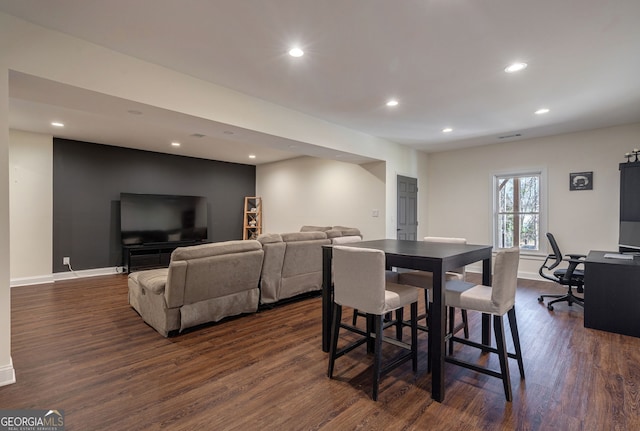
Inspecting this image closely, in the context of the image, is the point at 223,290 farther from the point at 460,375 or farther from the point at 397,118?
the point at 397,118

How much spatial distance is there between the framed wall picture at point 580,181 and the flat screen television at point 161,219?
24.1 ft

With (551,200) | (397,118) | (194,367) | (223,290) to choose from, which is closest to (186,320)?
(223,290)

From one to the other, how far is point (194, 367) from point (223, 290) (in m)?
1.04

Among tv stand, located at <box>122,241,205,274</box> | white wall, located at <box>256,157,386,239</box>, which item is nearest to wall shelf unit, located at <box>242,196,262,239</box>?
white wall, located at <box>256,157,386,239</box>

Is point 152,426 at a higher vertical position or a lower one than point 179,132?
lower

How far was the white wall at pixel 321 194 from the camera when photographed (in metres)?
6.00

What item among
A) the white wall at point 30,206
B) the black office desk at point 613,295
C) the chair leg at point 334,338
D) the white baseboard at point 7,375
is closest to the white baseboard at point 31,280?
the white wall at point 30,206

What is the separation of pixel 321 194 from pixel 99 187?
449 cm

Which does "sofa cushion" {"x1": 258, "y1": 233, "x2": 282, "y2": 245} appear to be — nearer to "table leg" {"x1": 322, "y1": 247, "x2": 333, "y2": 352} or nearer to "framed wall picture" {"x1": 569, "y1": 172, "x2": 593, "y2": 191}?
"table leg" {"x1": 322, "y1": 247, "x2": 333, "y2": 352}

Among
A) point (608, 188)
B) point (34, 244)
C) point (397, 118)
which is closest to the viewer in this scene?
point (397, 118)

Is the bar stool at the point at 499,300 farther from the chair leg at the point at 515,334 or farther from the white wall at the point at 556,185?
the white wall at the point at 556,185

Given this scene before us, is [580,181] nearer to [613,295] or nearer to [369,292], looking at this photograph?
[613,295]

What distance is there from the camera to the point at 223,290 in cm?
352

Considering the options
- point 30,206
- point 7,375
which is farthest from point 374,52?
point 30,206
